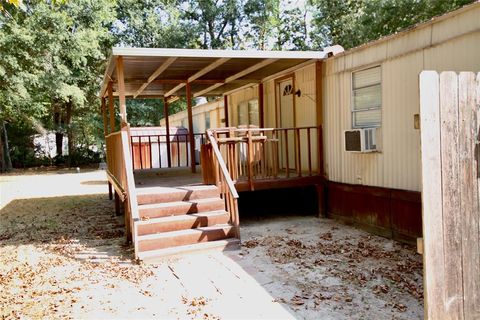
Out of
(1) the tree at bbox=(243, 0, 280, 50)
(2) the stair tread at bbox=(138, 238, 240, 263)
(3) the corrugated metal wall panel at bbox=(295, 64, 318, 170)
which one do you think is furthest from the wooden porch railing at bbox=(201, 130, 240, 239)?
(1) the tree at bbox=(243, 0, 280, 50)

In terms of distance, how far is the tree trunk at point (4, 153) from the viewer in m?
20.4

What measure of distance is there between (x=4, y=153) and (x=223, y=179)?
19013 mm

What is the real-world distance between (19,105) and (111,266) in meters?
15.1

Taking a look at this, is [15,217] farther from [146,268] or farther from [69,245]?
[146,268]

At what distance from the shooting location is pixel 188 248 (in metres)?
5.37

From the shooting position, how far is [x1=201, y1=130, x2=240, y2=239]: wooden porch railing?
577cm

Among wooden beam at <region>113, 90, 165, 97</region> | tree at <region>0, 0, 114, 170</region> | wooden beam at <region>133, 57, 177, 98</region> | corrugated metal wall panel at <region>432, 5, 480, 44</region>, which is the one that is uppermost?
tree at <region>0, 0, 114, 170</region>

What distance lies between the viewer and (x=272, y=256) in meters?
5.27

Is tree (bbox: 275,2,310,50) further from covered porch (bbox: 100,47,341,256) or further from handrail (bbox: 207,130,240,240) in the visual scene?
handrail (bbox: 207,130,240,240)

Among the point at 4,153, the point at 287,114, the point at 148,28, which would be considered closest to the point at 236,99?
the point at 287,114

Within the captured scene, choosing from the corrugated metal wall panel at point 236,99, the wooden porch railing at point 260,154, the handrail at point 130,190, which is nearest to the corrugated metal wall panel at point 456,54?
the wooden porch railing at point 260,154

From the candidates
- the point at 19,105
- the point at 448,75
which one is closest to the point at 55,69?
the point at 19,105

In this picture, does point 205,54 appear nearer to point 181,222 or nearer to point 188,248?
point 181,222

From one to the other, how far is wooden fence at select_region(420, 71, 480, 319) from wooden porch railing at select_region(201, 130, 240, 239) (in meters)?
3.48
